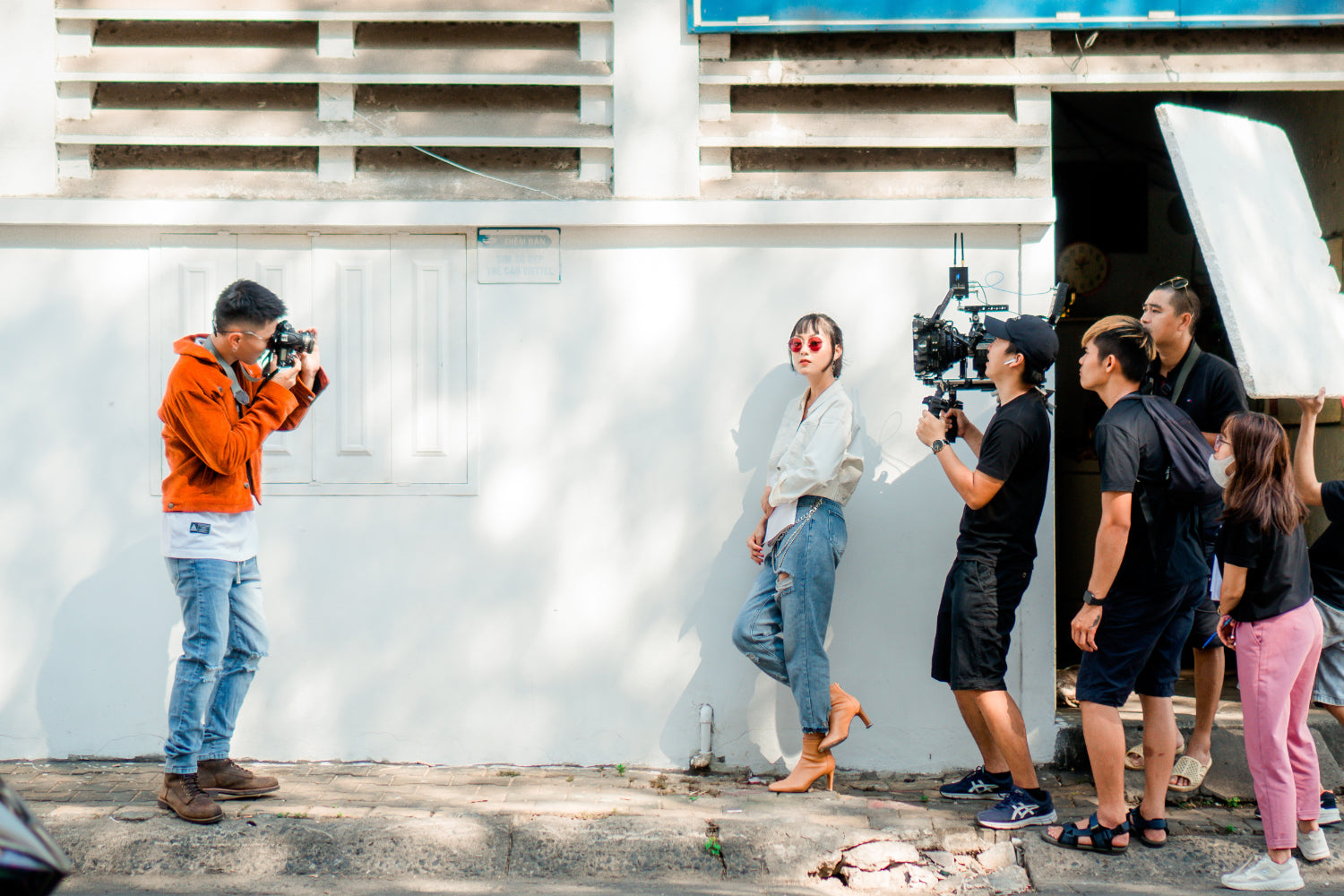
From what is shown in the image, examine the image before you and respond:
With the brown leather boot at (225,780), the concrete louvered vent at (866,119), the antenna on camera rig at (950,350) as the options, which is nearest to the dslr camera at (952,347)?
the antenna on camera rig at (950,350)

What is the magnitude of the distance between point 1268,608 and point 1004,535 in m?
0.93

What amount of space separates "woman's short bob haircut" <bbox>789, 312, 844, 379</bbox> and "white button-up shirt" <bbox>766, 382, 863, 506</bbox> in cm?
11

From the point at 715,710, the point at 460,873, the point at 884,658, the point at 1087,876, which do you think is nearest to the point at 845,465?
the point at 884,658

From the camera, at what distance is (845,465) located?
455 cm

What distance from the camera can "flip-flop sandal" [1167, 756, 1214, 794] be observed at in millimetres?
4453

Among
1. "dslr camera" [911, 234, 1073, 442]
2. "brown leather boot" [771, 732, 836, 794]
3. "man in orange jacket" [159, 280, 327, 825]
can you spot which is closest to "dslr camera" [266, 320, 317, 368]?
"man in orange jacket" [159, 280, 327, 825]

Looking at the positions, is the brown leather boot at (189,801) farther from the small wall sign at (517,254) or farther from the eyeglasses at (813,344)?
the eyeglasses at (813,344)

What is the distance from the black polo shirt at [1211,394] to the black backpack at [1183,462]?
61 cm

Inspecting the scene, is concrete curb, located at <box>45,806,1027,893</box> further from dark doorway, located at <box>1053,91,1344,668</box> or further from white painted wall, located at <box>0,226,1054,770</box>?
dark doorway, located at <box>1053,91,1344,668</box>

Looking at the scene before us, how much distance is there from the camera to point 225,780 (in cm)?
420

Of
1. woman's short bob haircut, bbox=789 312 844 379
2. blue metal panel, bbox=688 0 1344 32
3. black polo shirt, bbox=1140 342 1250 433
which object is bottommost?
black polo shirt, bbox=1140 342 1250 433

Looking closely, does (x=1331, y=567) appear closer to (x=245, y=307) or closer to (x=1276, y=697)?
(x=1276, y=697)

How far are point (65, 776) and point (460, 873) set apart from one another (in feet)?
6.63

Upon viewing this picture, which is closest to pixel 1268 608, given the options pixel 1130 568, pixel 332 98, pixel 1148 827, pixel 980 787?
pixel 1130 568
